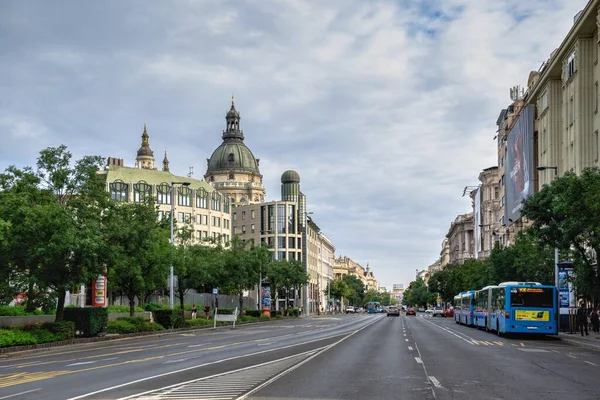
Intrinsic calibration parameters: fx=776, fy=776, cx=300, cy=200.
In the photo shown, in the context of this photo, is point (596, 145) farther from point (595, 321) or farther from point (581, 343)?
point (581, 343)

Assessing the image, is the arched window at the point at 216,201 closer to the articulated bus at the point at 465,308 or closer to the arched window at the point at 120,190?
the arched window at the point at 120,190

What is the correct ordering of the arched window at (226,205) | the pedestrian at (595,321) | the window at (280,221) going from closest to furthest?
1. the pedestrian at (595,321)
2. the arched window at (226,205)
3. the window at (280,221)

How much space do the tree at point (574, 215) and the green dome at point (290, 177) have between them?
12542 centimetres

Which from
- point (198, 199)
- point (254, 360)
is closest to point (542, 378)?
point (254, 360)

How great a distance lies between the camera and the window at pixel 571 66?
198ft

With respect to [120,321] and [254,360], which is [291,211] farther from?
[254,360]

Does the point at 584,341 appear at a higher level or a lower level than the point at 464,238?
lower

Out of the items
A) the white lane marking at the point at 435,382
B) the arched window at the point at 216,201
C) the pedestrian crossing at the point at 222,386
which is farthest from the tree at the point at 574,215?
the arched window at the point at 216,201

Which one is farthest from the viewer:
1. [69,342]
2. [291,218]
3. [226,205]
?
[291,218]

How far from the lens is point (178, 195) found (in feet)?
440

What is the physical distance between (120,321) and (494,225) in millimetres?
80299

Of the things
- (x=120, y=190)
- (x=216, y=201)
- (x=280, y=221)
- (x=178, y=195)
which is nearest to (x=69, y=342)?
(x=120, y=190)

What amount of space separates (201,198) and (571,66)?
290 feet

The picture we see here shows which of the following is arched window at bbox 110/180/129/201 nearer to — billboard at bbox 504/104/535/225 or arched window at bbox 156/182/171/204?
arched window at bbox 156/182/171/204
